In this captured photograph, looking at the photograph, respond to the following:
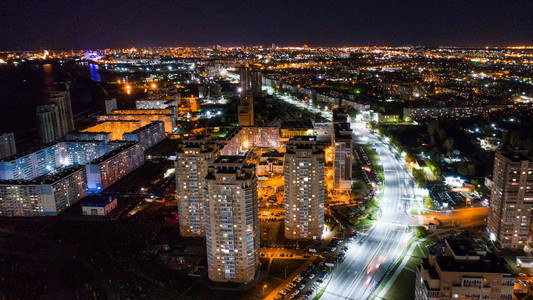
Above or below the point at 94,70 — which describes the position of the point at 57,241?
below

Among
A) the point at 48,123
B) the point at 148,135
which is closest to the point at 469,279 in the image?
the point at 148,135

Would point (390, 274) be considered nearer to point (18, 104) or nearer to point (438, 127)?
point (438, 127)

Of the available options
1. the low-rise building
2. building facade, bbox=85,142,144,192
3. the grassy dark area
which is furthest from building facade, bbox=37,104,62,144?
the low-rise building

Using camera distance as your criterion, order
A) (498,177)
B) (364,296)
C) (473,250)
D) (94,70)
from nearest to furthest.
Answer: (473,250)
(364,296)
(498,177)
(94,70)

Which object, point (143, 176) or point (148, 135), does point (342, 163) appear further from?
point (148, 135)

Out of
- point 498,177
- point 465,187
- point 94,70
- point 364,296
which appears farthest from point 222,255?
point 94,70

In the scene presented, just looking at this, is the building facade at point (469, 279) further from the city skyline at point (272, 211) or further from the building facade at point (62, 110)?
the building facade at point (62, 110)
